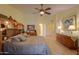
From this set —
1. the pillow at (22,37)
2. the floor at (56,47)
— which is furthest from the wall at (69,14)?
the pillow at (22,37)

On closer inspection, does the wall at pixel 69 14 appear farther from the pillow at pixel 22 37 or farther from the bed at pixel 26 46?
the pillow at pixel 22 37

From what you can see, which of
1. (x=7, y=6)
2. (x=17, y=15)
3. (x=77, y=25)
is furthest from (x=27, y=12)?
(x=77, y=25)

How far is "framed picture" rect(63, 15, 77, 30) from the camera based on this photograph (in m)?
1.90

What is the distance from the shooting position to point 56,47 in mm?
1921

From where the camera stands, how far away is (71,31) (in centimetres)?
193

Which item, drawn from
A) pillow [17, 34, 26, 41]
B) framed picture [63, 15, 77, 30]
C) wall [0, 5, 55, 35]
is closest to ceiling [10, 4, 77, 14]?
wall [0, 5, 55, 35]

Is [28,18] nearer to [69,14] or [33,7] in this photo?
[33,7]

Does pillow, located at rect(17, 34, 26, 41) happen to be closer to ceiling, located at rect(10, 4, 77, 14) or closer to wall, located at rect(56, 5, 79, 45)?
ceiling, located at rect(10, 4, 77, 14)

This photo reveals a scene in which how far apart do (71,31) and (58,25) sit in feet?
0.83

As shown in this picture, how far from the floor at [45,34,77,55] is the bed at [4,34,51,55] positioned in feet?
0.24

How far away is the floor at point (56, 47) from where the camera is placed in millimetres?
1901

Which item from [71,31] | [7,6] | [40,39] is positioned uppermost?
[7,6]

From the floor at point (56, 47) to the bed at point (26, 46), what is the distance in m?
0.07

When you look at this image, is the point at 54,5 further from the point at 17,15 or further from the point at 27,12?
the point at 17,15
